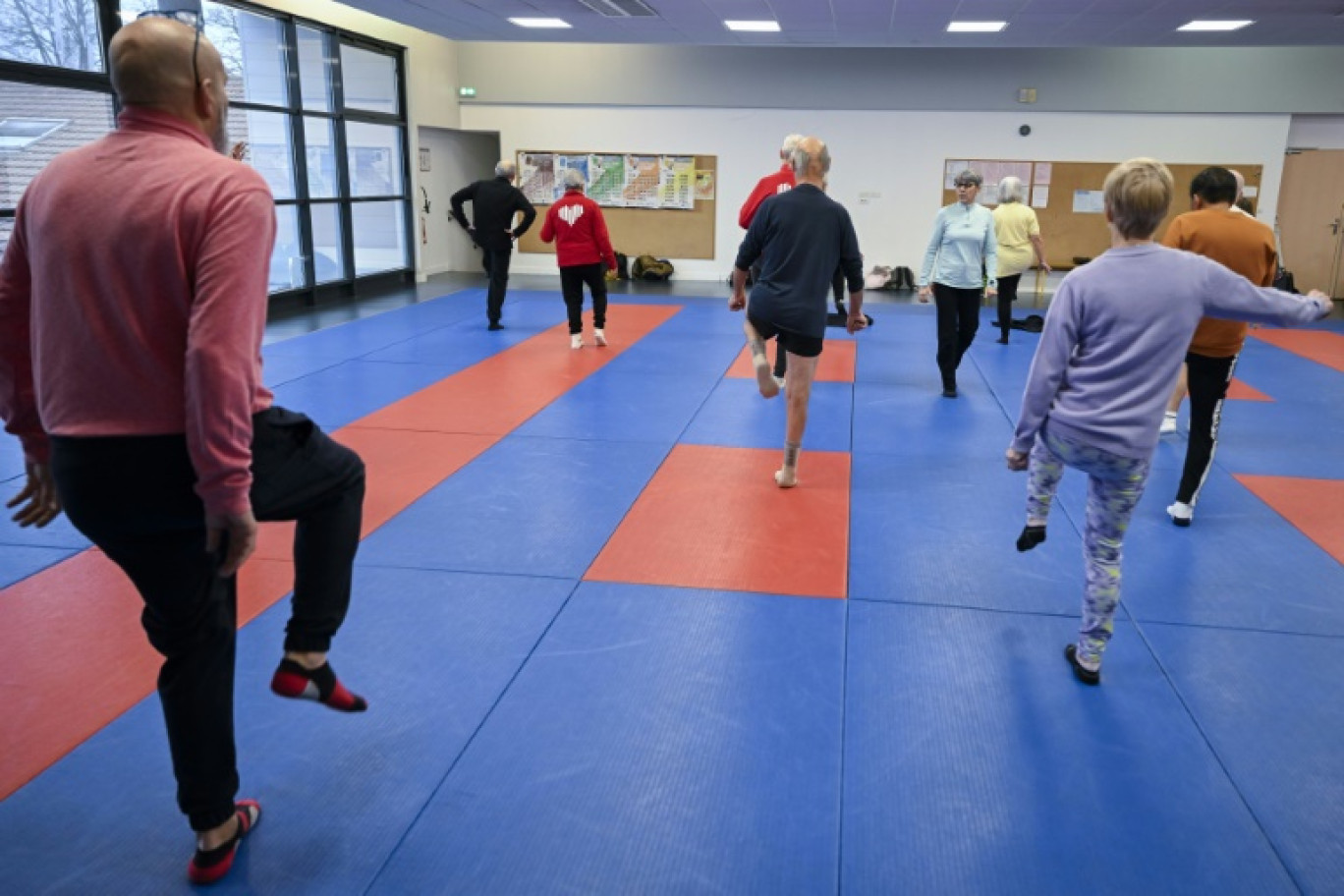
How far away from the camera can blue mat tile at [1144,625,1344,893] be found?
2.40 meters

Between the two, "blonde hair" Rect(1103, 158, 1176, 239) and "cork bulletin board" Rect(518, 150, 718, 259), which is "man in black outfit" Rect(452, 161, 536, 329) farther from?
"blonde hair" Rect(1103, 158, 1176, 239)

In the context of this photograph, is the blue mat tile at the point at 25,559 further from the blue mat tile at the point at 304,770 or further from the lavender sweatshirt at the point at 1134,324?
the lavender sweatshirt at the point at 1134,324

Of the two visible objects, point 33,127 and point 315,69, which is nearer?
point 33,127

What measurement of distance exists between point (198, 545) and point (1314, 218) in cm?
1609

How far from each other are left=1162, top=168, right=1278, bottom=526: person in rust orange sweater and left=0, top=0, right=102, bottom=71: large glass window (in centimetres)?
841

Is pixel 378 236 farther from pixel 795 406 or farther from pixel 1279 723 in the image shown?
pixel 1279 723

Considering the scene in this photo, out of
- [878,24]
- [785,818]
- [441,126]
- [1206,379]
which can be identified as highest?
[878,24]

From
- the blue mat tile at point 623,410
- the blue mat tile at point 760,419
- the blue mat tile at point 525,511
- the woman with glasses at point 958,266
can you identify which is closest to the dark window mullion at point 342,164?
the blue mat tile at point 623,410

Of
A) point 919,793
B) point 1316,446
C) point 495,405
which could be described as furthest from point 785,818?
point 1316,446

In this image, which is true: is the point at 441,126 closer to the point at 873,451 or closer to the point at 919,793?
the point at 873,451

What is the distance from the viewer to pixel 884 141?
→ 47.3 ft

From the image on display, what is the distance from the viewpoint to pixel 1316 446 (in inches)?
239

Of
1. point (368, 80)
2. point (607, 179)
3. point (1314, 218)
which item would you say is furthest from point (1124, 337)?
point (1314, 218)

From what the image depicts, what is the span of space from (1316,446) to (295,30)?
11.0 m
